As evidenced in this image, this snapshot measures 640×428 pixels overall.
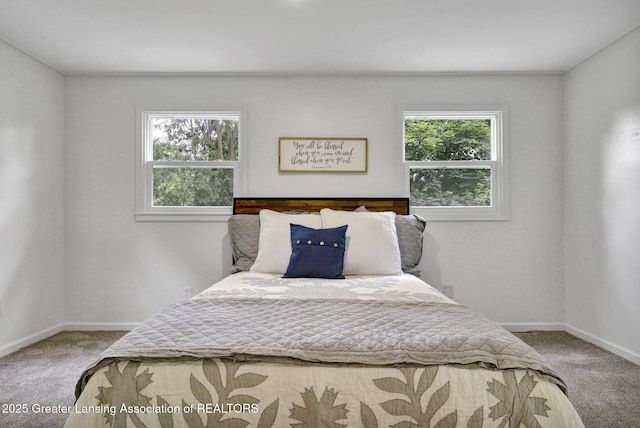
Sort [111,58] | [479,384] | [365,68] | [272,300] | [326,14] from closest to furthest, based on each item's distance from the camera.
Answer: [479,384]
[272,300]
[326,14]
[111,58]
[365,68]

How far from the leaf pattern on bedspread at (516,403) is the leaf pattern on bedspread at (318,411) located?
467 millimetres

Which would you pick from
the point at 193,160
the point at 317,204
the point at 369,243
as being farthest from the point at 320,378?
the point at 193,160

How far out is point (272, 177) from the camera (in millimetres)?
3803

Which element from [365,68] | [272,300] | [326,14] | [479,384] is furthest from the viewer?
[365,68]

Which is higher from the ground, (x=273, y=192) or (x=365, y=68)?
(x=365, y=68)

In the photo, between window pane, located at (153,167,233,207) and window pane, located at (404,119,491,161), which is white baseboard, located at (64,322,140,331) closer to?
window pane, located at (153,167,233,207)

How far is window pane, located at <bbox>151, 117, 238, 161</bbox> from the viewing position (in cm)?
389

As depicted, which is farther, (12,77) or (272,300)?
(12,77)

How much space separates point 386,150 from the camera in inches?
150

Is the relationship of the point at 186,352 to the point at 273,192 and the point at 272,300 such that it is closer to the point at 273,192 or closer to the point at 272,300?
the point at 272,300

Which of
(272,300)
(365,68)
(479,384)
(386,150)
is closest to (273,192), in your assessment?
(386,150)

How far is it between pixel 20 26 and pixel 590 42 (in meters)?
4.08

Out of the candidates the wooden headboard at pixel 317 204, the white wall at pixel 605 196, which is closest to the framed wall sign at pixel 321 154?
the wooden headboard at pixel 317 204

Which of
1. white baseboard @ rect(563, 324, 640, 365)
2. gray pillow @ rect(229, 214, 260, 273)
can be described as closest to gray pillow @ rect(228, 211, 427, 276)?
gray pillow @ rect(229, 214, 260, 273)
